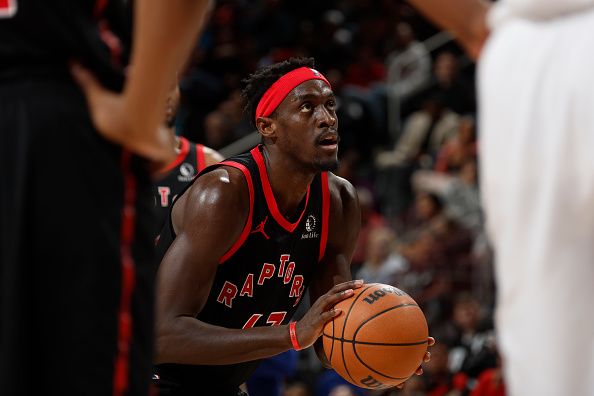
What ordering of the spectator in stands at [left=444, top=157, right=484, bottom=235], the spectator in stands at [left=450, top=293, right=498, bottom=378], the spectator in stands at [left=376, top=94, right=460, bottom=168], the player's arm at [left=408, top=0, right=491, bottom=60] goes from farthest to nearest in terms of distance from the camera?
the spectator in stands at [left=376, top=94, right=460, bottom=168] < the spectator in stands at [left=444, top=157, right=484, bottom=235] < the spectator in stands at [left=450, top=293, right=498, bottom=378] < the player's arm at [left=408, top=0, right=491, bottom=60]

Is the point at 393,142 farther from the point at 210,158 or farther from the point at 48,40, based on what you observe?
the point at 48,40

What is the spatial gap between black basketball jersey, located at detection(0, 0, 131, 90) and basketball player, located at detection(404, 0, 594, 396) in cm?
85

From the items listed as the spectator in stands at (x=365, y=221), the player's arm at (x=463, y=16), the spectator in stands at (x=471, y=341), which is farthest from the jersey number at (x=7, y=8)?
the spectator in stands at (x=365, y=221)

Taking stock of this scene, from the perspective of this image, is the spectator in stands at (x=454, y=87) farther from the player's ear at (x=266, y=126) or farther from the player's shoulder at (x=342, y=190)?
the player's ear at (x=266, y=126)

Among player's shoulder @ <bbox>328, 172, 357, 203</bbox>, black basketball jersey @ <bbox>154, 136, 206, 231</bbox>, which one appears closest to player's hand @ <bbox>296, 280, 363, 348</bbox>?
player's shoulder @ <bbox>328, 172, 357, 203</bbox>

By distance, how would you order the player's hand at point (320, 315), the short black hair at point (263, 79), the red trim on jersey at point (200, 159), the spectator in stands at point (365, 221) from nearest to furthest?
the player's hand at point (320, 315)
the short black hair at point (263, 79)
the red trim on jersey at point (200, 159)
the spectator in stands at point (365, 221)

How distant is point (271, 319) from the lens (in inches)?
187

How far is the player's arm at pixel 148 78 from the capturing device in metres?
2.09

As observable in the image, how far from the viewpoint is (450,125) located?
13.2m

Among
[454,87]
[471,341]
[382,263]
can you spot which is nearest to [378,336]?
[471,341]

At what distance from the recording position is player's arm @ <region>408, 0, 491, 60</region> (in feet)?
7.58

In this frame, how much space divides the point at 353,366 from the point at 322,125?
117 centimetres

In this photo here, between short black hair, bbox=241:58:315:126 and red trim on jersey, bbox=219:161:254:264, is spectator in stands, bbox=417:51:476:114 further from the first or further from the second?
red trim on jersey, bbox=219:161:254:264

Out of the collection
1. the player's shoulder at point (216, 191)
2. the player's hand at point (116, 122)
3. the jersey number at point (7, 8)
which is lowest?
the player's shoulder at point (216, 191)
